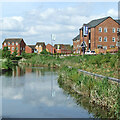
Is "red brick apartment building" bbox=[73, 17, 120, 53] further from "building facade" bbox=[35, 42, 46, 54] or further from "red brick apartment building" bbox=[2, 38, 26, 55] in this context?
"building facade" bbox=[35, 42, 46, 54]

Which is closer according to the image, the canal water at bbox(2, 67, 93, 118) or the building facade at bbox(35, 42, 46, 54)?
the canal water at bbox(2, 67, 93, 118)

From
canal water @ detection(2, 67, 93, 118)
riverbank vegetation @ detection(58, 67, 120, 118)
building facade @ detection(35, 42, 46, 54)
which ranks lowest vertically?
canal water @ detection(2, 67, 93, 118)

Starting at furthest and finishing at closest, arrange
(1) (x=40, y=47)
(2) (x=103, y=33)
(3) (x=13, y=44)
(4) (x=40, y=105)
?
(1) (x=40, y=47) < (3) (x=13, y=44) < (2) (x=103, y=33) < (4) (x=40, y=105)

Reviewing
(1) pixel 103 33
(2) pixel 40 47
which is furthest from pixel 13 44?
(1) pixel 103 33

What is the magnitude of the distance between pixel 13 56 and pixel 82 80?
205ft

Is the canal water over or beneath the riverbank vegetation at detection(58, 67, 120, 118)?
beneath

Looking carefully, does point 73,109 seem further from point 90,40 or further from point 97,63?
point 90,40

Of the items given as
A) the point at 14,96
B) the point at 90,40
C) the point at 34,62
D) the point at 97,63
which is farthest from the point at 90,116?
the point at 90,40

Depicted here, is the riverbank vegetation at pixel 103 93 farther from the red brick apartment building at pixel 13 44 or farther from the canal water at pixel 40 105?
the red brick apartment building at pixel 13 44

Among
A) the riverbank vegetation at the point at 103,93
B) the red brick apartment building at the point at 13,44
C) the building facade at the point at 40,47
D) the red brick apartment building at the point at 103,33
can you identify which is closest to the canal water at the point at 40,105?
the riverbank vegetation at the point at 103,93

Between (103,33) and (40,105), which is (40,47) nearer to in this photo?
(103,33)

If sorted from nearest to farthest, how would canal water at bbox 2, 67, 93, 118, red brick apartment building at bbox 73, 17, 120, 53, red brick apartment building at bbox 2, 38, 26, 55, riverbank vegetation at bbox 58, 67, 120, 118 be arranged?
riverbank vegetation at bbox 58, 67, 120, 118 < canal water at bbox 2, 67, 93, 118 < red brick apartment building at bbox 73, 17, 120, 53 < red brick apartment building at bbox 2, 38, 26, 55

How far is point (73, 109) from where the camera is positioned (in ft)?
36.6

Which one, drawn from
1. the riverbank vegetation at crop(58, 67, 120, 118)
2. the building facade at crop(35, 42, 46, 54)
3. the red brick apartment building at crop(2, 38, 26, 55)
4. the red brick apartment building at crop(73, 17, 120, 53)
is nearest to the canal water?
the riverbank vegetation at crop(58, 67, 120, 118)
